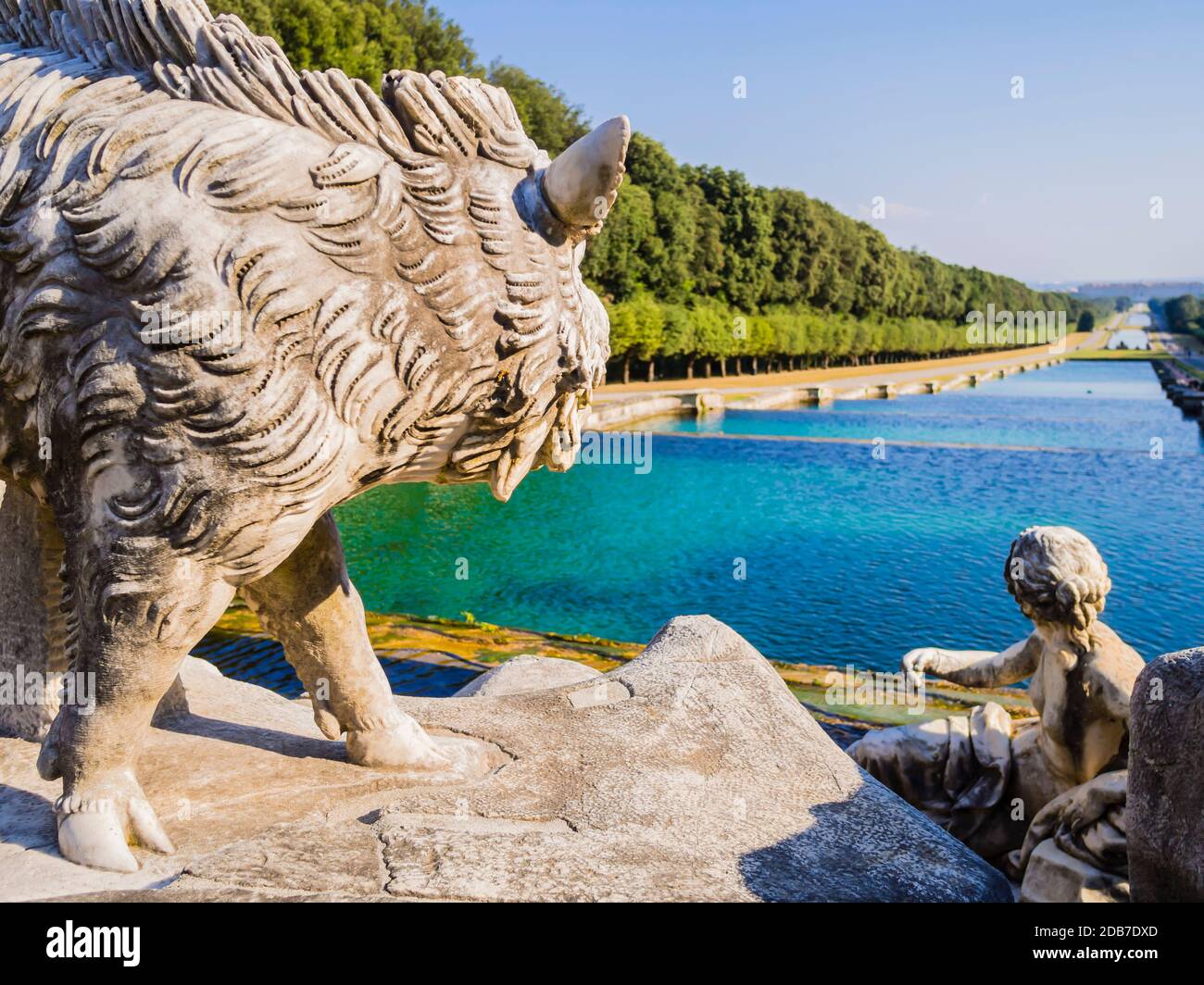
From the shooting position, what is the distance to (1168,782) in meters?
2.73

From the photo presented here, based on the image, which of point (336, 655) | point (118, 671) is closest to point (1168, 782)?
point (336, 655)

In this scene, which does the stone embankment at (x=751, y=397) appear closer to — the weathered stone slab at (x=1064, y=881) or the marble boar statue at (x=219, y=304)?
the weathered stone slab at (x=1064, y=881)

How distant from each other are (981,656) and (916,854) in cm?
154

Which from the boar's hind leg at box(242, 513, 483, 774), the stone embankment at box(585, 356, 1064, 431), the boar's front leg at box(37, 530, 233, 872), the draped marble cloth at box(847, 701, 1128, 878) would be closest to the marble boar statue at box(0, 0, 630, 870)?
the boar's front leg at box(37, 530, 233, 872)

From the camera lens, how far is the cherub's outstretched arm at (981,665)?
14.8 ft

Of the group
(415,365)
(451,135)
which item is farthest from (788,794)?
(451,135)

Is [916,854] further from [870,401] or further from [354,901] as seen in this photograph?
[870,401]

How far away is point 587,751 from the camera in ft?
13.4

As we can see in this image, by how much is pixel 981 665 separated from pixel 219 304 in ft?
12.0

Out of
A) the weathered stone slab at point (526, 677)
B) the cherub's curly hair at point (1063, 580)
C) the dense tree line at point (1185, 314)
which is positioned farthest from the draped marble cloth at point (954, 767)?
the dense tree line at point (1185, 314)

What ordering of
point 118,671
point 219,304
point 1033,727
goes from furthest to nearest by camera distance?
point 1033,727
point 118,671
point 219,304

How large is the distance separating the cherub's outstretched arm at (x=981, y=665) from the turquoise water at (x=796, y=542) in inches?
198

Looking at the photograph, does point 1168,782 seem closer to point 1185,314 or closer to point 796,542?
point 796,542

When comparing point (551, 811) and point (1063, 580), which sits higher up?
point (1063, 580)
